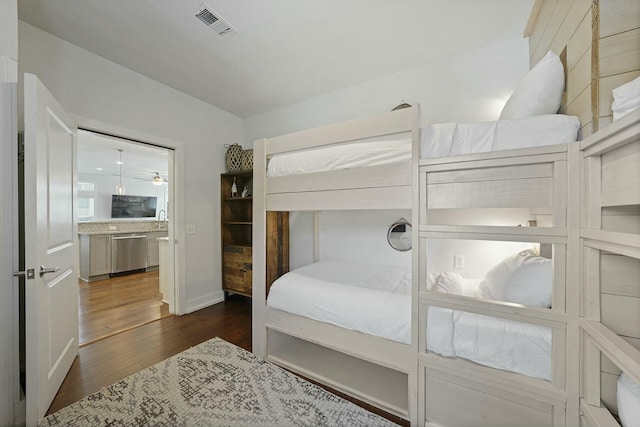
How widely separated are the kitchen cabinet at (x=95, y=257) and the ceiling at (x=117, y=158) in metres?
1.75

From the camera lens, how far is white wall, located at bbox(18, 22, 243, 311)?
6.82ft

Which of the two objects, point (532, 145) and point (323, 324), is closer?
point (532, 145)

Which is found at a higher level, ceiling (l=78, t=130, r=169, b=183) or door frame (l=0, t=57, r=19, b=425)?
ceiling (l=78, t=130, r=169, b=183)

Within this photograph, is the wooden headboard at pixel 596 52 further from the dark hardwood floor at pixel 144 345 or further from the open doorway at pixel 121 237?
the open doorway at pixel 121 237

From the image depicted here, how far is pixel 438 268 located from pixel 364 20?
225 centimetres

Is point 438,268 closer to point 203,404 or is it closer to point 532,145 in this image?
point 532,145

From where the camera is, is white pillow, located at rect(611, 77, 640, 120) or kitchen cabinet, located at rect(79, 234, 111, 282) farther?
kitchen cabinet, located at rect(79, 234, 111, 282)

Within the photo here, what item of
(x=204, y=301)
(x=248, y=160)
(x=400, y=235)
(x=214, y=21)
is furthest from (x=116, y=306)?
(x=400, y=235)

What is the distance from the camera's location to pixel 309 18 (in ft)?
6.14

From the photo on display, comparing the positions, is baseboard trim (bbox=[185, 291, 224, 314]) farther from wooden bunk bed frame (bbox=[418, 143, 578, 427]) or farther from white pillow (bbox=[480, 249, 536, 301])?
white pillow (bbox=[480, 249, 536, 301])

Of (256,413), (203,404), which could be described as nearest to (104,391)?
(203,404)

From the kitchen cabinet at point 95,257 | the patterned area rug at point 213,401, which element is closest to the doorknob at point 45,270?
the patterned area rug at point 213,401

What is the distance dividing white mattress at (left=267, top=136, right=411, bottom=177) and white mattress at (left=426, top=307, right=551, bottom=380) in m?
0.92

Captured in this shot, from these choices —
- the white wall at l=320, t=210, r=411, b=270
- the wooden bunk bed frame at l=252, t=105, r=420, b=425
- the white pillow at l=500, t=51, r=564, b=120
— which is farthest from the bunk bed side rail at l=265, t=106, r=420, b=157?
the white wall at l=320, t=210, r=411, b=270
